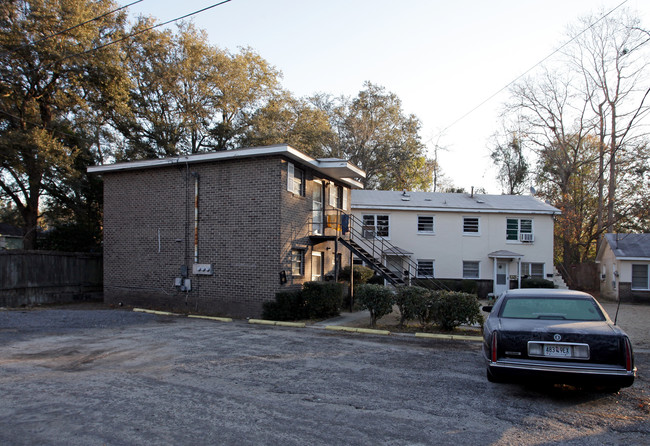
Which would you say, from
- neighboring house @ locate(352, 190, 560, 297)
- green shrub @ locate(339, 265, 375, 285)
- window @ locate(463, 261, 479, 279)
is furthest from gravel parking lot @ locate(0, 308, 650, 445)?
window @ locate(463, 261, 479, 279)

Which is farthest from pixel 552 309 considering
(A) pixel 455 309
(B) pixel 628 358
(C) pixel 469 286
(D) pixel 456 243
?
(D) pixel 456 243

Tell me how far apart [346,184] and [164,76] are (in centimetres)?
1420

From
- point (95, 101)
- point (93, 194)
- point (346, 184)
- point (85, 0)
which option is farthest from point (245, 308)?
point (85, 0)

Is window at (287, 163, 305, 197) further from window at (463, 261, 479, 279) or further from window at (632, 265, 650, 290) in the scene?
window at (632, 265, 650, 290)

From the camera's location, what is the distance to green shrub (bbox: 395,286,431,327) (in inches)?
485

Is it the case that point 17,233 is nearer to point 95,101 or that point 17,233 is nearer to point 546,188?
point 95,101

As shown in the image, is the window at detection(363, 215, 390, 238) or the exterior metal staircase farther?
the window at detection(363, 215, 390, 238)

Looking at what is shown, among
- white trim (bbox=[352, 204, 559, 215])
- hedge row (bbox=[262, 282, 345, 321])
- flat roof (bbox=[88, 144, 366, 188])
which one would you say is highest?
flat roof (bbox=[88, 144, 366, 188])

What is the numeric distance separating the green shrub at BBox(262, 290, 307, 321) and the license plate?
9128 mm

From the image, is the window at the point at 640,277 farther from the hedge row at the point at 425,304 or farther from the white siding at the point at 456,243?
the hedge row at the point at 425,304

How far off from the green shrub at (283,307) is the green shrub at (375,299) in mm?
2328

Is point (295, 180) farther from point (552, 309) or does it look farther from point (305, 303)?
point (552, 309)

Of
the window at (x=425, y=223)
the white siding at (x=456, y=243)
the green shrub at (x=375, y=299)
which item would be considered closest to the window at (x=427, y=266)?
the white siding at (x=456, y=243)

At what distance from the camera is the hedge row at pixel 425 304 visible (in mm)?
11852
